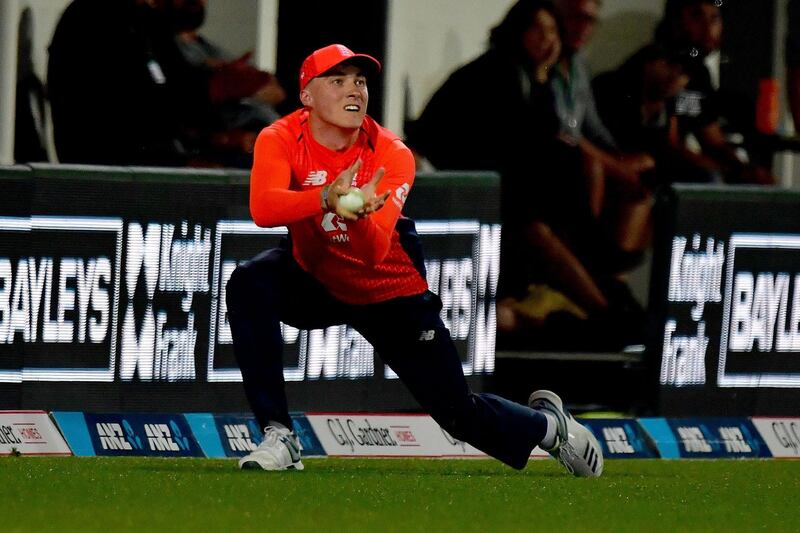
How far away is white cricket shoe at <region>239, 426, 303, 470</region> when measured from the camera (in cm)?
762

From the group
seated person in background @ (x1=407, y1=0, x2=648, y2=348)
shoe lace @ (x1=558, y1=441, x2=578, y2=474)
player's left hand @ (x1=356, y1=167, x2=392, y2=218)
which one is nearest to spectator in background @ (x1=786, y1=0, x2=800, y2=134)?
seated person in background @ (x1=407, y1=0, x2=648, y2=348)

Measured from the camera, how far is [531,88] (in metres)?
12.5

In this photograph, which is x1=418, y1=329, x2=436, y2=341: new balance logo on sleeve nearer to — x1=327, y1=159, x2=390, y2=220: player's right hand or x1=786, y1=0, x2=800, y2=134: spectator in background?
x1=327, y1=159, x2=390, y2=220: player's right hand

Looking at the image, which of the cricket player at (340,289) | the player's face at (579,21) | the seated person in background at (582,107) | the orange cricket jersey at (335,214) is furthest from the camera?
the player's face at (579,21)

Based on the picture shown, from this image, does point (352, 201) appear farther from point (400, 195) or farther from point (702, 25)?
point (702, 25)

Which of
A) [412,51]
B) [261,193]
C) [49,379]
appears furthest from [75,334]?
[412,51]

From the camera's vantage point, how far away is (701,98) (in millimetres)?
13211

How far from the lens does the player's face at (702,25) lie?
13.2 m

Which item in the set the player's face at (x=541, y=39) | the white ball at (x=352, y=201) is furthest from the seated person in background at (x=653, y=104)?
the white ball at (x=352, y=201)

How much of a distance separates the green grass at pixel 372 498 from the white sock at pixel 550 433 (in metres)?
0.15

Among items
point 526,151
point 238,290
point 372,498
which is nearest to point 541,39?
point 526,151

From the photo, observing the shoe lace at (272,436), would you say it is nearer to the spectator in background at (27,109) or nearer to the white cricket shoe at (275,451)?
the white cricket shoe at (275,451)

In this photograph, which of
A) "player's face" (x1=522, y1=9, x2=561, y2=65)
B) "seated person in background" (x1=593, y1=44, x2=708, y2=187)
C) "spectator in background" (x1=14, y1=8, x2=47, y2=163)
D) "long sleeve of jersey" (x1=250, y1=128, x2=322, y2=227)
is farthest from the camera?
"seated person in background" (x1=593, y1=44, x2=708, y2=187)

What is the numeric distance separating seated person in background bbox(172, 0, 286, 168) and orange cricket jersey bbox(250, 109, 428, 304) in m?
3.57
